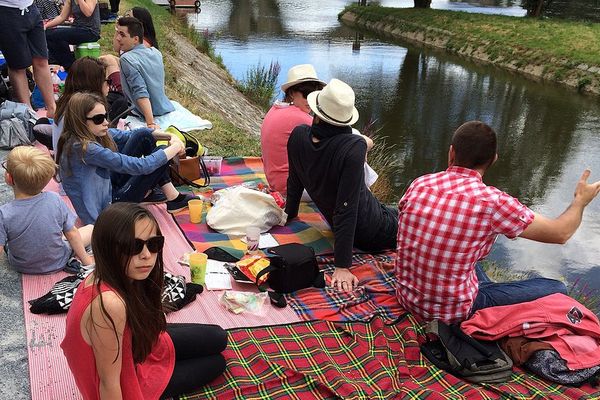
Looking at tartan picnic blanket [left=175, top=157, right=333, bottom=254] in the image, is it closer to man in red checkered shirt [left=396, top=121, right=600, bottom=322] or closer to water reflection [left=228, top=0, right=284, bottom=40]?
man in red checkered shirt [left=396, top=121, right=600, bottom=322]

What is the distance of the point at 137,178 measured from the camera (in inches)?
165

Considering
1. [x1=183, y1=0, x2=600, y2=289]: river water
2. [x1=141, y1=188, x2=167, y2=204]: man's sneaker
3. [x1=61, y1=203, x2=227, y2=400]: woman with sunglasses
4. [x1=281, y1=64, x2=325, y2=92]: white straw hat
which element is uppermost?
[x1=281, y1=64, x2=325, y2=92]: white straw hat

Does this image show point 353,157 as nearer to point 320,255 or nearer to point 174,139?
point 320,255

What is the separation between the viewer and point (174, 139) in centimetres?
425

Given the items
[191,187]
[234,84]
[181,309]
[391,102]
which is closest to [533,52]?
[391,102]

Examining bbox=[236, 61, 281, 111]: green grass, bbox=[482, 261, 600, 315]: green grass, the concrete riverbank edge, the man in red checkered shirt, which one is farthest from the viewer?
the concrete riverbank edge

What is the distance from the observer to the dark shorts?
5.07 meters

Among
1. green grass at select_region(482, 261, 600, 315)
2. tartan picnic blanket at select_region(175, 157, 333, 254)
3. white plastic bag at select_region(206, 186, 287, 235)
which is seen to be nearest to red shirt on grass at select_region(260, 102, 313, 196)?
tartan picnic blanket at select_region(175, 157, 333, 254)

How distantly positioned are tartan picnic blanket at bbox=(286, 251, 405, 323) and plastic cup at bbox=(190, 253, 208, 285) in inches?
21.8

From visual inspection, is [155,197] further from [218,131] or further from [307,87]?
[218,131]

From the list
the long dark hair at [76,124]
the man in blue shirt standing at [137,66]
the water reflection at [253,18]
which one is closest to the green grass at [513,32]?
the water reflection at [253,18]

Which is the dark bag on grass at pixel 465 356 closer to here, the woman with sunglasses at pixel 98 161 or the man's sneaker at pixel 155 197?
the woman with sunglasses at pixel 98 161

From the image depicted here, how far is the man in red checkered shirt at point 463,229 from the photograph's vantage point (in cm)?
284

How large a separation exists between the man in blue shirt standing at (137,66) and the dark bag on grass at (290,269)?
2.72 metres
